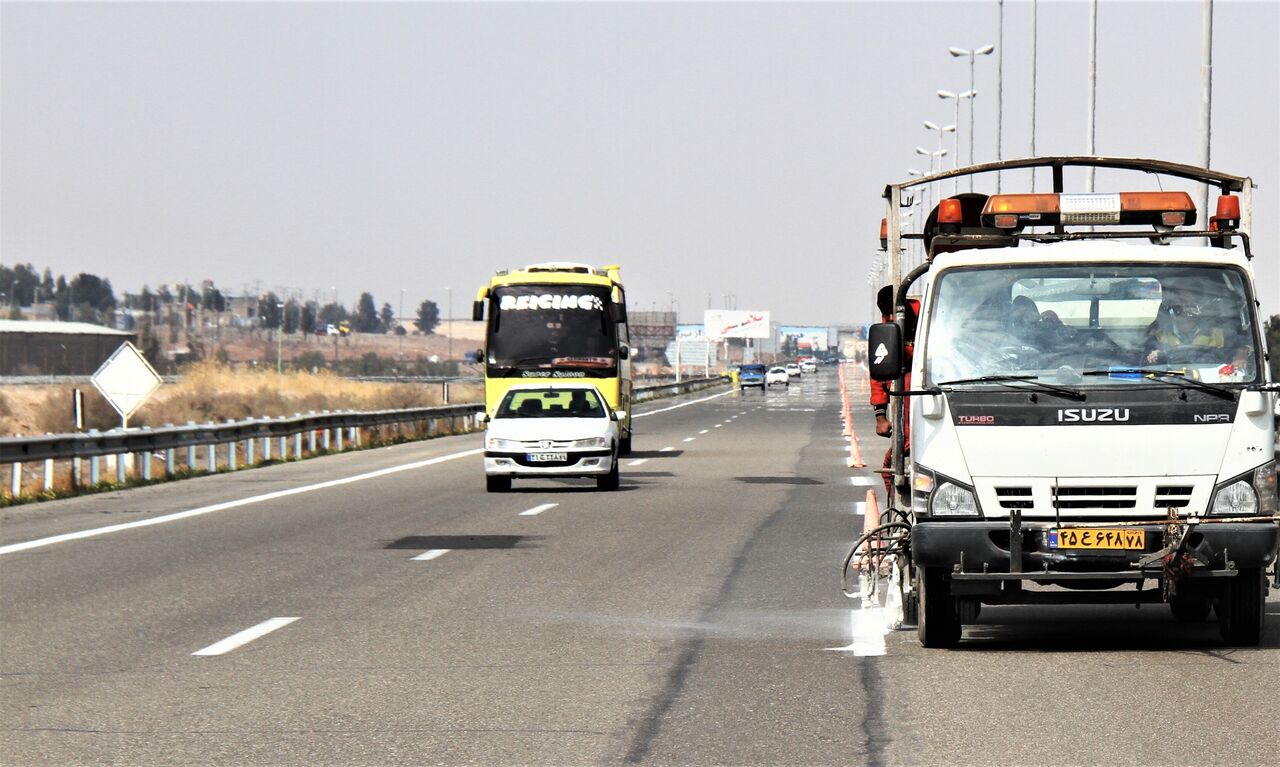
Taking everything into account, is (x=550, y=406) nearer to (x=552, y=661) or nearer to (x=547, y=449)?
(x=547, y=449)

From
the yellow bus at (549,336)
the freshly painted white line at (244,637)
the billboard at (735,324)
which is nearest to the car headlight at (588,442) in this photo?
the yellow bus at (549,336)

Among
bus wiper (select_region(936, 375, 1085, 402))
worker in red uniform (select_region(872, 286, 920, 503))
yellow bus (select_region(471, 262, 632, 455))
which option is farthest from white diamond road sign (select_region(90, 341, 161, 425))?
bus wiper (select_region(936, 375, 1085, 402))

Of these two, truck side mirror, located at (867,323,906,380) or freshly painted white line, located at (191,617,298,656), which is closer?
truck side mirror, located at (867,323,906,380)

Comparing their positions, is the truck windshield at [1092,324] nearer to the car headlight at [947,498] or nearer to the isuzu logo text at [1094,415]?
the isuzu logo text at [1094,415]

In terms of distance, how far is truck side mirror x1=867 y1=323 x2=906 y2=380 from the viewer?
10.9m

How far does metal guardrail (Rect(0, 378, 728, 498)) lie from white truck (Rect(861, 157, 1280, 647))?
55.4 ft

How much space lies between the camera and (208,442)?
32625 millimetres

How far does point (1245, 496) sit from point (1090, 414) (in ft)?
3.11

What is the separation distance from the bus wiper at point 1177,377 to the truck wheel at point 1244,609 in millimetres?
1024

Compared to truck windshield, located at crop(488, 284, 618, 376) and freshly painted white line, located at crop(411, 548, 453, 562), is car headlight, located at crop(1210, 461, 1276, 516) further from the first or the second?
truck windshield, located at crop(488, 284, 618, 376)

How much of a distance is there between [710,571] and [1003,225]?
16.5 ft

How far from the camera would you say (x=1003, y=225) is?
11492 millimetres

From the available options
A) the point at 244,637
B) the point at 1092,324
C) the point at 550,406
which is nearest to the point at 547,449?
the point at 550,406

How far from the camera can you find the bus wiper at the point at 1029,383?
10.6m
